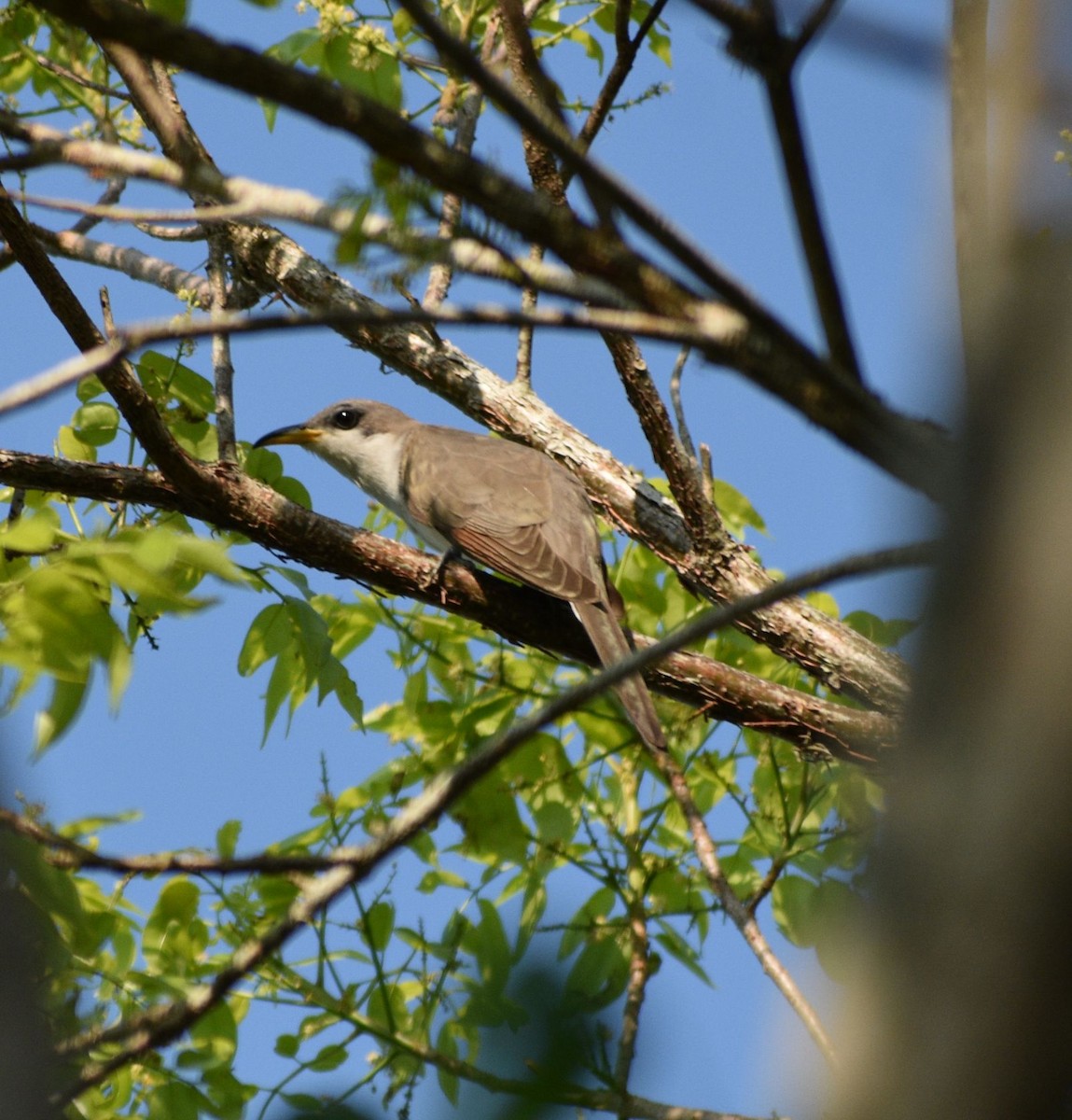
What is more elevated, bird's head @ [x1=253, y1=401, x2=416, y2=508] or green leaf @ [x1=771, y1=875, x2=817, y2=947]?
→ bird's head @ [x1=253, y1=401, x2=416, y2=508]

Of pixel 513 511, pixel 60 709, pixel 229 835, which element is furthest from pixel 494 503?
pixel 60 709

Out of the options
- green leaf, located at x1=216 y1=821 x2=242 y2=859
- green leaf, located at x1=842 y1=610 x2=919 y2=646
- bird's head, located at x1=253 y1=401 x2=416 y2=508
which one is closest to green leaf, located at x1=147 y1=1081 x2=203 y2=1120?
green leaf, located at x1=216 y1=821 x2=242 y2=859

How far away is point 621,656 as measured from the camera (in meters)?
5.19

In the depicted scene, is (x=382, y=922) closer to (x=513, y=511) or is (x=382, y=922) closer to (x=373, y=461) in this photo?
(x=513, y=511)

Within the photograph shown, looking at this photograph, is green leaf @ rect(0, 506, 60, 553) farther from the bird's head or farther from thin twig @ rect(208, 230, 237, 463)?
the bird's head

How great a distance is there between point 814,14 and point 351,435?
632cm

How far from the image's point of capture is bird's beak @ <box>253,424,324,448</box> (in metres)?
7.85

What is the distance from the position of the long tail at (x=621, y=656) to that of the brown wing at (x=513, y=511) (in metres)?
0.07

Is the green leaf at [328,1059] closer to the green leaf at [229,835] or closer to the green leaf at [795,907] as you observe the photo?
the green leaf at [229,835]

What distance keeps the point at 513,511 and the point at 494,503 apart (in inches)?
5.2

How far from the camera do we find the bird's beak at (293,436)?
7848mm

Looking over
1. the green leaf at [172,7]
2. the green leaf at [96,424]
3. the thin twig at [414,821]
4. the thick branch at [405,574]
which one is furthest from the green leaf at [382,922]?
the green leaf at [172,7]

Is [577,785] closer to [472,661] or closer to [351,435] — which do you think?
[472,661]

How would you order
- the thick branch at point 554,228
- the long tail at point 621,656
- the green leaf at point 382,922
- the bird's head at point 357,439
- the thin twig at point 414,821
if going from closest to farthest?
the thick branch at point 554,228 < the thin twig at point 414,821 < the green leaf at point 382,922 < the long tail at point 621,656 < the bird's head at point 357,439
